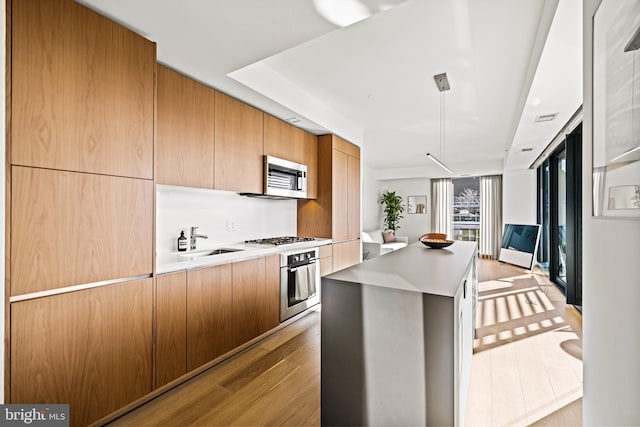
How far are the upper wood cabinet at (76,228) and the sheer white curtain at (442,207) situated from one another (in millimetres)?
7710

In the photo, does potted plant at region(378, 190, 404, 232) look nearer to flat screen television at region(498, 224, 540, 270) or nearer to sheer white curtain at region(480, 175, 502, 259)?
sheer white curtain at region(480, 175, 502, 259)

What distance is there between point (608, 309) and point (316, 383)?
1.69 meters

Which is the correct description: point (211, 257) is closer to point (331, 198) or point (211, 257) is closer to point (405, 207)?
point (331, 198)

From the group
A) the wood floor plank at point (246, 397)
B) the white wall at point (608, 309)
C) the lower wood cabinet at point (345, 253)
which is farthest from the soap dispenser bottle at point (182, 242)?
the white wall at point (608, 309)

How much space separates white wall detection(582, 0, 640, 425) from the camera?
848 mm

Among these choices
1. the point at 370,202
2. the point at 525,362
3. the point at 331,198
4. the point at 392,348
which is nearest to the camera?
the point at 392,348

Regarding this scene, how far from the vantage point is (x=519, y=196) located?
681 cm

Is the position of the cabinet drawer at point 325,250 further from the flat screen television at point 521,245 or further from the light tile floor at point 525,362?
the flat screen television at point 521,245

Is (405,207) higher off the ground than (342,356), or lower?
higher

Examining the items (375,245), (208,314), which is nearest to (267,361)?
(208,314)

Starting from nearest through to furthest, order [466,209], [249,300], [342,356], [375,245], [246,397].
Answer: [342,356] → [246,397] → [249,300] → [375,245] → [466,209]

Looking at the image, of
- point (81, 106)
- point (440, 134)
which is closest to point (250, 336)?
point (81, 106)

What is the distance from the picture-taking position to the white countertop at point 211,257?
200 centimetres

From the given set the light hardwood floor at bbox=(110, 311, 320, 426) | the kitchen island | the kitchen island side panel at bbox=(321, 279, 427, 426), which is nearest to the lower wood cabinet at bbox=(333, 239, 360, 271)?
the light hardwood floor at bbox=(110, 311, 320, 426)
